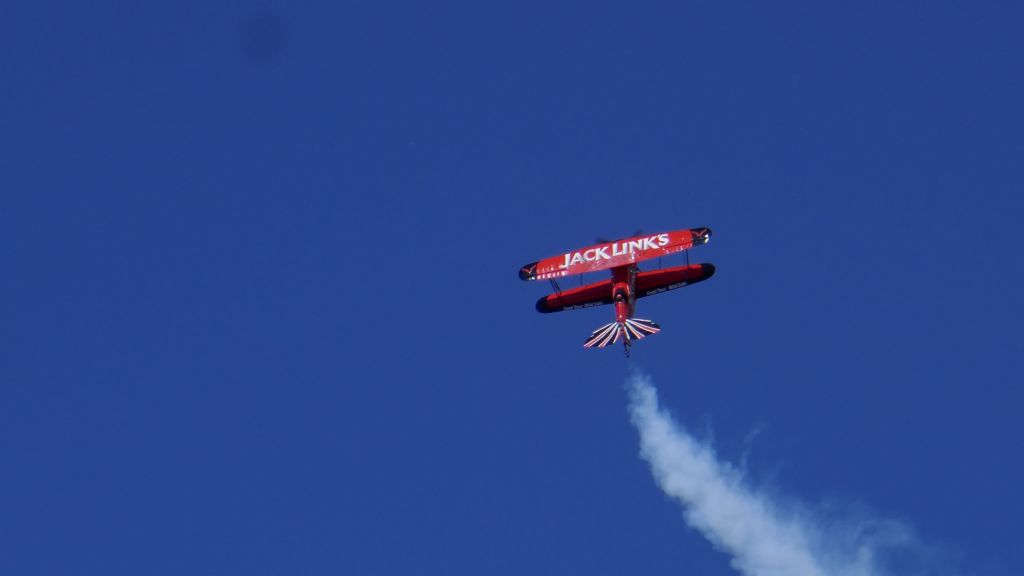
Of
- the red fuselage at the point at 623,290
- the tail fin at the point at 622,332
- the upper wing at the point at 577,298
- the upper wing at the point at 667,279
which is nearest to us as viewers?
the tail fin at the point at 622,332

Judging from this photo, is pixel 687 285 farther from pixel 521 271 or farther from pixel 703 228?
pixel 521 271

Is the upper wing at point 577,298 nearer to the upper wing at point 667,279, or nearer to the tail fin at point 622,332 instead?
the upper wing at point 667,279

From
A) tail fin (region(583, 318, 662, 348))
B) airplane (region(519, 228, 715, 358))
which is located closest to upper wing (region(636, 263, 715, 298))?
airplane (region(519, 228, 715, 358))

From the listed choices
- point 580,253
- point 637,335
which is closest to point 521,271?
point 580,253

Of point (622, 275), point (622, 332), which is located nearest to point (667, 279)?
point (622, 275)

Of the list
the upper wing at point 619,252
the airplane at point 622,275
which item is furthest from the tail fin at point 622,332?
the upper wing at point 619,252

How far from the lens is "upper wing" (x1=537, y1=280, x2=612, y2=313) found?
10131 cm

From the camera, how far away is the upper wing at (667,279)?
3900 inches

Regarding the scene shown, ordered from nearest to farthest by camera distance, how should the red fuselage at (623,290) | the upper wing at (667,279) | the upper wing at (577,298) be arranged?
the red fuselage at (623,290)
the upper wing at (667,279)
the upper wing at (577,298)

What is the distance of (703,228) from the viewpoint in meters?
98.0

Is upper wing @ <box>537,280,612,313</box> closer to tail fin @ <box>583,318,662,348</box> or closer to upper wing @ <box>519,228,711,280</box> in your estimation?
upper wing @ <box>519,228,711,280</box>

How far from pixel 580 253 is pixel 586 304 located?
3140mm

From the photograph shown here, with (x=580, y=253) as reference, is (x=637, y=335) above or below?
below

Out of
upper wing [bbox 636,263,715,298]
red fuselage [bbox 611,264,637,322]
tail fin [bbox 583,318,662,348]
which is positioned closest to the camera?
tail fin [bbox 583,318,662,348]
